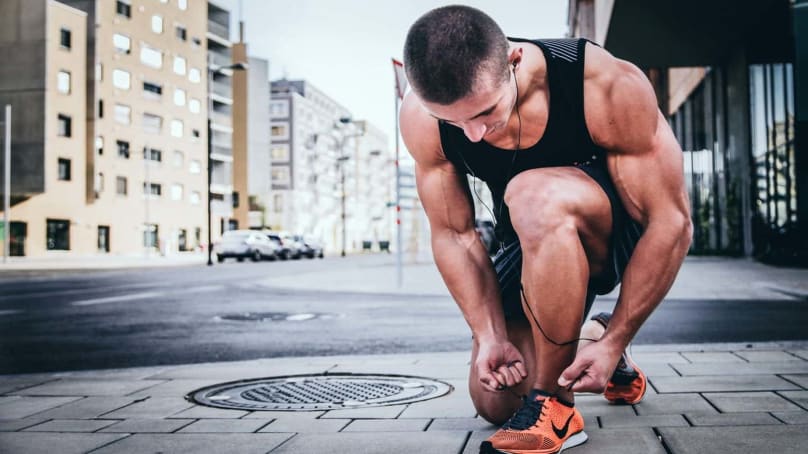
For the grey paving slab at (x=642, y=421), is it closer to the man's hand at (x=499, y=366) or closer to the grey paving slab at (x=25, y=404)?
the man's hand at (x=499, y=366)

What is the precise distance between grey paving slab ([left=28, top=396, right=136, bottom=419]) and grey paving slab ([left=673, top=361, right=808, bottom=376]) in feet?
8.31

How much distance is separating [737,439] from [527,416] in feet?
2.13

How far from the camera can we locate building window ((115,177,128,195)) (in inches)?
1836

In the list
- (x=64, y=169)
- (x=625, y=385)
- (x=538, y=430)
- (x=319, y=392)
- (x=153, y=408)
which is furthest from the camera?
(x=64, y=169)

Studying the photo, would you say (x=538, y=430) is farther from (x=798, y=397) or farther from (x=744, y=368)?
(x=744, y=368)

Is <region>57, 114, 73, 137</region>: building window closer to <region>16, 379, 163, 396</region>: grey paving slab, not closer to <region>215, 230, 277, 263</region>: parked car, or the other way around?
<region>215, 230, 277, 263</region>: parked car

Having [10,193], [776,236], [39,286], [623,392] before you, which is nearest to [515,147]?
[623,392]

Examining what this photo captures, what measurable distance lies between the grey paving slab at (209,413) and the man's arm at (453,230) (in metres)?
1.05

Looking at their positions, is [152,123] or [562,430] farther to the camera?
[152,123]

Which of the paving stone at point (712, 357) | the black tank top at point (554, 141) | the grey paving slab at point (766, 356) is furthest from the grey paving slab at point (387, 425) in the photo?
the grey paving slab at point (766, 356)

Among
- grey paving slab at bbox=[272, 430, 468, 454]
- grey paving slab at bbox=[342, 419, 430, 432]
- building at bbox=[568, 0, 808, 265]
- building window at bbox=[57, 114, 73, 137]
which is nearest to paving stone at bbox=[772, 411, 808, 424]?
grey paving slab at bbox=[272, 430, 468, 454]

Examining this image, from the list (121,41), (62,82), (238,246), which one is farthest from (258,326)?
(238,246)

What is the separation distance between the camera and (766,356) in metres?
4.34

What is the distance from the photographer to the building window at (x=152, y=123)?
152 feet
